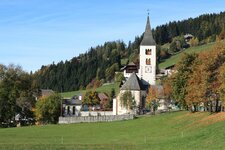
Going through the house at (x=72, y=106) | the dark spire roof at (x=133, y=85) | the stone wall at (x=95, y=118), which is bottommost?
the stone wall at (x=95, y=118)

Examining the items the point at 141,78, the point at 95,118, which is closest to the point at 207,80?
the point at 95,118

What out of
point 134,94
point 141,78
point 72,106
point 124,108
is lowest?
point 124,108

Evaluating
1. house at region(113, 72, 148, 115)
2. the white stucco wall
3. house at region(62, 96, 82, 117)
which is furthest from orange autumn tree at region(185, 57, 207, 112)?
house at region(62, 96, 82, 117)

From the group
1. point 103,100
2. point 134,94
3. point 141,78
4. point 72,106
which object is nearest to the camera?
point 134,94

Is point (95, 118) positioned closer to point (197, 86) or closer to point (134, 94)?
point (134, 94)

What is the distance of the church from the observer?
12480 cm

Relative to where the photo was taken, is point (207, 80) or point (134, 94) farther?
point (134, 94)

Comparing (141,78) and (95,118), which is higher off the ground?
(141,78)

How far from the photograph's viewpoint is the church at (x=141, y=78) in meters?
125

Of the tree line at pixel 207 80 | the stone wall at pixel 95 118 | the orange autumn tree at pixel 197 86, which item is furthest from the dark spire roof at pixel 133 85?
the orange autumn tree at pixel 197 86

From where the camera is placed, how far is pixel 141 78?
476 feet

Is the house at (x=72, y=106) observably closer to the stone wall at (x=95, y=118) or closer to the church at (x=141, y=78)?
the church at (x=141, y=78)

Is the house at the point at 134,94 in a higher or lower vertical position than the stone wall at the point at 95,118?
higher

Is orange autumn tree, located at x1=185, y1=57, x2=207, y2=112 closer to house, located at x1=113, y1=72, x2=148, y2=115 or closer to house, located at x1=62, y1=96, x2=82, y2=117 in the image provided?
house, located at x1=113, y1=72, x2=148, y2=115
